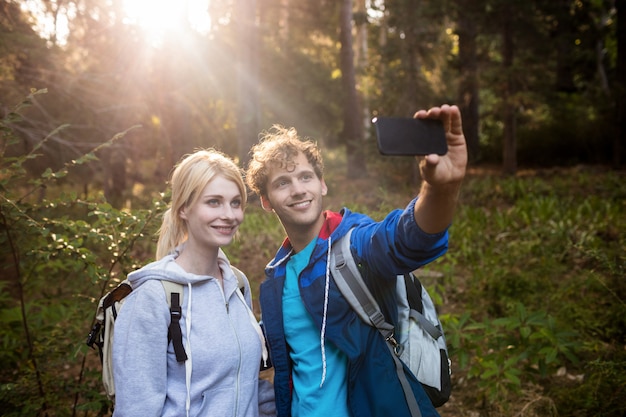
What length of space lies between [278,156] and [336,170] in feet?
62.6

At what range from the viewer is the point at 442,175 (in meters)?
1.69

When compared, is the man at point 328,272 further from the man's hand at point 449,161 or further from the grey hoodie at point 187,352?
the grey hoodie at point 187,352

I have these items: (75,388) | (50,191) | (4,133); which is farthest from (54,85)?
(50,191)

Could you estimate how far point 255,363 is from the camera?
7.61 ft

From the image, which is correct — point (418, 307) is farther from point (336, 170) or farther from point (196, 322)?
point (336, 170)

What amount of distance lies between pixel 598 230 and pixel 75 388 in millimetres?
7376

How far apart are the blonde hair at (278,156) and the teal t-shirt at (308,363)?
45 cm

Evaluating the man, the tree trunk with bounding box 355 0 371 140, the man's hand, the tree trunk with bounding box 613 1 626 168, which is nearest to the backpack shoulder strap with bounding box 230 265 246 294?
the man

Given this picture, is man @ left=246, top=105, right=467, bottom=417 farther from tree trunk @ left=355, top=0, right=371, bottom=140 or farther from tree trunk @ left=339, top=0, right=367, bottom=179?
tree trunk @ left=339, top=0, right=367, bottom=179

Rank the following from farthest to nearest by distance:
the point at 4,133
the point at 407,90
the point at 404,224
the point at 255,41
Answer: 1. the point at 255,41
2. the point at 407,90
3. the point at 4,133
4. the point at 404,224

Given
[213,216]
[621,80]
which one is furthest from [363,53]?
[213,216]

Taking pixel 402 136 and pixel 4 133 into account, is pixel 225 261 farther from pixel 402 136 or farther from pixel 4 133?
pixel 4 133

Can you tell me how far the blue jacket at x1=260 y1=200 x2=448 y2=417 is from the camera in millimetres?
1886

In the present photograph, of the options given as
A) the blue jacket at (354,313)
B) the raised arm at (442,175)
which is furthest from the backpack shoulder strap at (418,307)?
the raised arm at (442,175)
